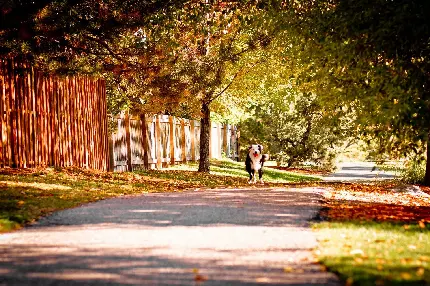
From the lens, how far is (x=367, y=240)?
7.78 m

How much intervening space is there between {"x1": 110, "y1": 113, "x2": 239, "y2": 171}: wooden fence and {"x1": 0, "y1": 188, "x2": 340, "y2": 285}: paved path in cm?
1139

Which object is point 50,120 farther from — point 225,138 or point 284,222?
point 225,138

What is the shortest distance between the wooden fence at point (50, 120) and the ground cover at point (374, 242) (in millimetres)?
7916

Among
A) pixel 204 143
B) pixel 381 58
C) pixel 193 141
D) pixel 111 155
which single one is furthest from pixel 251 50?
pixel 381 58

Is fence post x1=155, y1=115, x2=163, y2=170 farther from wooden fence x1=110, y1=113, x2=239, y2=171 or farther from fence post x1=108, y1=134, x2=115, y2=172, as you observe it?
fence post x1=108, y1=134, x2=115, y2=172

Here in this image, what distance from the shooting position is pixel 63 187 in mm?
14312

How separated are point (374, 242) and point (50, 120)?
38.6 feet

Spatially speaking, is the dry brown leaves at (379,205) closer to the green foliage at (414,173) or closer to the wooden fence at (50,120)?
the green foliage at (414,173)

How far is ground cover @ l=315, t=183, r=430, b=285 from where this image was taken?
225 inches

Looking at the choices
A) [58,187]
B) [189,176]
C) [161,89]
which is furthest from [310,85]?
[58,187]

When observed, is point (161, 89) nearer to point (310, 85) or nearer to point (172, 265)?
point (310, 85)

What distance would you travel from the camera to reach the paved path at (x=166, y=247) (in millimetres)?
5727

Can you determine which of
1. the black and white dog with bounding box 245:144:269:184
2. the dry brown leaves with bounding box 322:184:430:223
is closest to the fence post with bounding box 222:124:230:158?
the black and white dog with bounding box 245:144:269:184

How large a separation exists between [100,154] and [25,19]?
21.1ft
